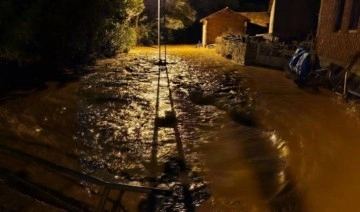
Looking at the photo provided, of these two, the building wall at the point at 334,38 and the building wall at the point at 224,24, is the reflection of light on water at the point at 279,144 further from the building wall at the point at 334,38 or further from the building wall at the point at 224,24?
the building wall at the point at 224,24

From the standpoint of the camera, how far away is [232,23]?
34375 mm

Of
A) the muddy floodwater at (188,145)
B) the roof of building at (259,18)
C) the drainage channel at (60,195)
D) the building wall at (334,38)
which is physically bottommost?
the muddy floodwater at (188,145)

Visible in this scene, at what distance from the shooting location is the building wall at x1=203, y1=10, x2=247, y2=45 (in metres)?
34.2

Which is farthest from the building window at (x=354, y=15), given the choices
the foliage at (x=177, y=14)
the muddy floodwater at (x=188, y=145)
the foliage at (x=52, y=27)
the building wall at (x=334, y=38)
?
the foliage at (x=177, y=14)

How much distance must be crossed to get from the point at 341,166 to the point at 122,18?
1863cm

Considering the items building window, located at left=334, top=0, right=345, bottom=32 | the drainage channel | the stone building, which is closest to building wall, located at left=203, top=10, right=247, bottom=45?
the stone building

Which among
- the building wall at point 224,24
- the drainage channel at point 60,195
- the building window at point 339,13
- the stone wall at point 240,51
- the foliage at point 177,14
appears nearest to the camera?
the drainage channel at point 60,195

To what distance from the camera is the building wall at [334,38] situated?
12852 mm

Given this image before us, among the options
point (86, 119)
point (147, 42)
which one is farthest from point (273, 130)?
point (147, 42)

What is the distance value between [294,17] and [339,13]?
38.8 feet

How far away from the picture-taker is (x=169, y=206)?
613 cm

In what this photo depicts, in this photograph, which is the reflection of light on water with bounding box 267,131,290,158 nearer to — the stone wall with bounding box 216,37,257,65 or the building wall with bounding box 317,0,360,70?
the building wall with bounding box 317,0,360,70

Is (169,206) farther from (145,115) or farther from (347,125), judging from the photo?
(347,125)

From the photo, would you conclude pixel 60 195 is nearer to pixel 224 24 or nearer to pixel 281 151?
pixel 281 151
